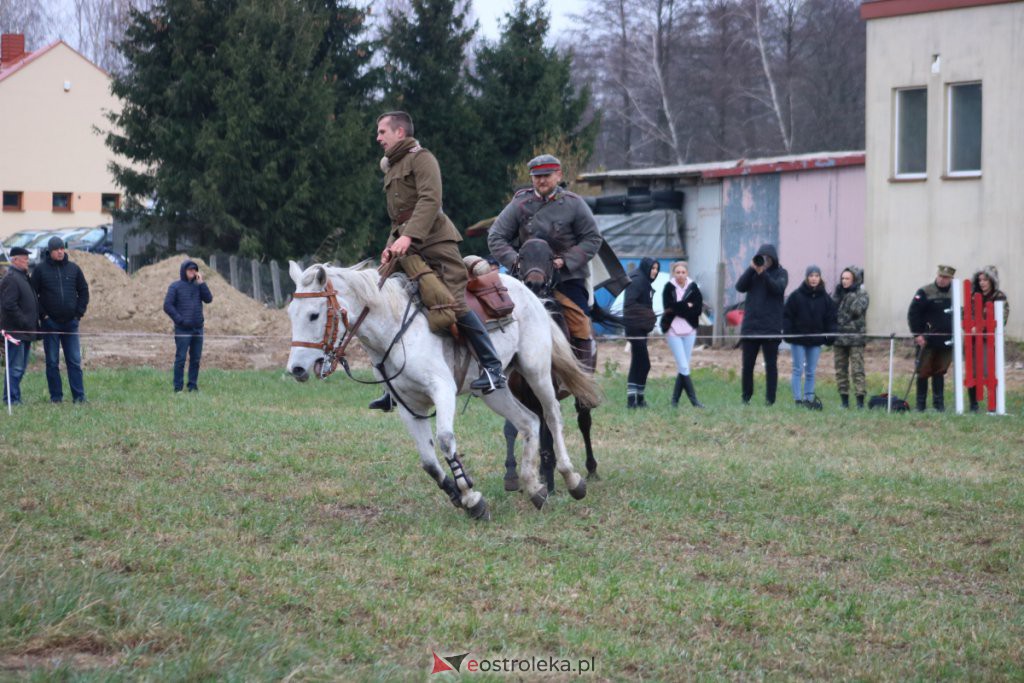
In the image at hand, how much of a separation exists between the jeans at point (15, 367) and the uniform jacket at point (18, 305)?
155mm

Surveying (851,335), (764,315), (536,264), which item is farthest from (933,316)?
(536,264)

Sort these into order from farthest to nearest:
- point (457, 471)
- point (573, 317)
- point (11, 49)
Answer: point (11, 49)
point (573, 317)
point (457, 471)

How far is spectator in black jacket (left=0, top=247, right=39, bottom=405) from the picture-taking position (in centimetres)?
1565

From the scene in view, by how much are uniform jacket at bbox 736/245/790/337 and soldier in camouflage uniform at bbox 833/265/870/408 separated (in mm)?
932

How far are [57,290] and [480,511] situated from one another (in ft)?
31.8

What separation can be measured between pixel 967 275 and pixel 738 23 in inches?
1119

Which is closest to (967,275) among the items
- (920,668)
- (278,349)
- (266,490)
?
(278,349)

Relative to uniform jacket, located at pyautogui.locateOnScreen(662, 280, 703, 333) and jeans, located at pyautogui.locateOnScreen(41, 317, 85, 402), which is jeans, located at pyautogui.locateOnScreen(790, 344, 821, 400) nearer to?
uniform jacket, located at pyautogui.locateOnScreen(662, 280, 703, 333)

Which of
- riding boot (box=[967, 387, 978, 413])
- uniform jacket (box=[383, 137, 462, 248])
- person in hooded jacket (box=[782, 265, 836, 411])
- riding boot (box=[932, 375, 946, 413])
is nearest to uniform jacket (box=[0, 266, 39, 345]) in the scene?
uniform jacket (box=[383, 137, 462, 248])

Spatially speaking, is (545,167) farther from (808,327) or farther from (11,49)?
(11,49)

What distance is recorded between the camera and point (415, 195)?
8.66 m

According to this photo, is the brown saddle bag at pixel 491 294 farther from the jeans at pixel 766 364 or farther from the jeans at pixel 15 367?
the jeans at pixel 766 364

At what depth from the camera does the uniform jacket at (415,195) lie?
27.7 feet

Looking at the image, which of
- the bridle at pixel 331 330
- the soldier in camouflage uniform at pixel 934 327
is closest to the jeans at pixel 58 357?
the bridle at pixel 331 330
